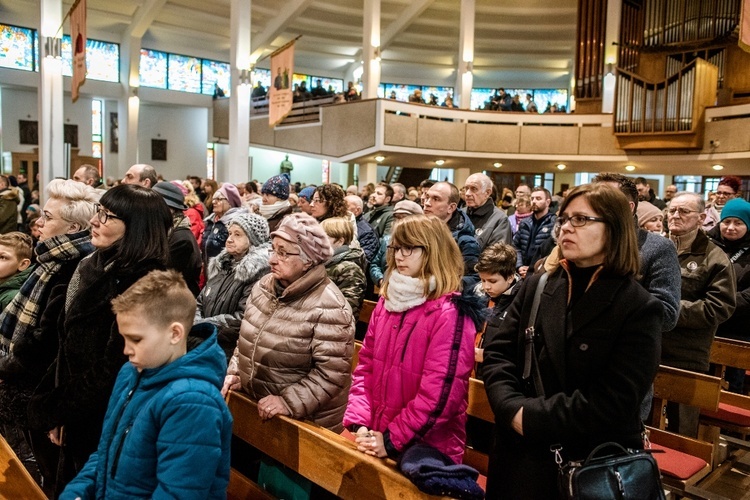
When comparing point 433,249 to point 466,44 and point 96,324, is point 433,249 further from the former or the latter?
point 466,44

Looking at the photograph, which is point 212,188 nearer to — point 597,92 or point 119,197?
point 119,197

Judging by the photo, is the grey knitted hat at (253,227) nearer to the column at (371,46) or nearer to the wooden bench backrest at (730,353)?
the wooden bench backrest at (730,353)

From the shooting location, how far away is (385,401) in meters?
2.32

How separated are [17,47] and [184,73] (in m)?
4.81

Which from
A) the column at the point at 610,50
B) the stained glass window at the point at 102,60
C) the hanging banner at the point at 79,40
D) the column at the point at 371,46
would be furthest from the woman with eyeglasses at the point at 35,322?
the stained glass window at the point at 102,60

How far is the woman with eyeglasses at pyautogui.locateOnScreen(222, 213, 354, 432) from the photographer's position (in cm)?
246

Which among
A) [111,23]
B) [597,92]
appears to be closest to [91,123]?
[111,23]

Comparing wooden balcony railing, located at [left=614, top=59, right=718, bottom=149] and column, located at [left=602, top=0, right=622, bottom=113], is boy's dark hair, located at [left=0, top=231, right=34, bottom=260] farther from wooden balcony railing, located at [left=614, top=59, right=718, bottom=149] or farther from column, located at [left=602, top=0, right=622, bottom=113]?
column, located at [left=602, top=0, right=622, bottom=113]

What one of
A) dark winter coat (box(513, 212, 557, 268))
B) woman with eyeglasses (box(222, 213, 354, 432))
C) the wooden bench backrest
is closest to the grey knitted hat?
woman with eyeglasses (box(222, 213, 354, 432))

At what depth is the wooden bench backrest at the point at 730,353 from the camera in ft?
11.9

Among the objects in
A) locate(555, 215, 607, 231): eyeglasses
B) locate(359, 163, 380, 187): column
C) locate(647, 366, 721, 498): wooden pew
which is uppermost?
locate(359, 163, 380, 187): column

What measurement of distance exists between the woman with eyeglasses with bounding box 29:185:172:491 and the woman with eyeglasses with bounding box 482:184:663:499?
140 centimetres

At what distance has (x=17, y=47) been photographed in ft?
57.2

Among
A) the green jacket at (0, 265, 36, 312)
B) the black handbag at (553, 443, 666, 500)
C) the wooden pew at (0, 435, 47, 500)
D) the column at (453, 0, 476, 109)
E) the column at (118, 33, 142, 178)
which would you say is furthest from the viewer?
the column at (118, 33, 142, 178)
